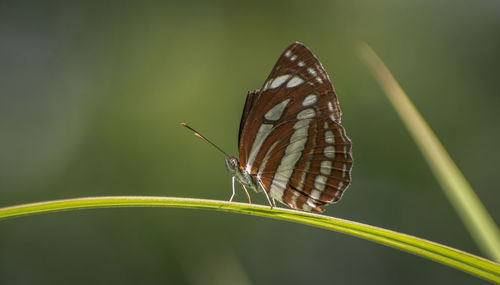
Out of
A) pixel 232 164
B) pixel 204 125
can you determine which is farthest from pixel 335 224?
pixel 204 125

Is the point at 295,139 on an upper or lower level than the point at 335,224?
upper

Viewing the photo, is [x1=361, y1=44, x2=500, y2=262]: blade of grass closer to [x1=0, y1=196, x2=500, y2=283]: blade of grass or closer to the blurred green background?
[x1=0, y1=196, x2=500, y2=283]: blade of grass

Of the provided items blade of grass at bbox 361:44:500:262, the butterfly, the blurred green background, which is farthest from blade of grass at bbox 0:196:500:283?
the blurred green background

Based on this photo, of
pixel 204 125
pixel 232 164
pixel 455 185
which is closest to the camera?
pixel 455 185

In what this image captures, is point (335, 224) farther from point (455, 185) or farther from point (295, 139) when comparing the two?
point (295, 139)

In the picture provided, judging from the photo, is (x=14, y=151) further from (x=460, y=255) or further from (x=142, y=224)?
(x=460, y=255)

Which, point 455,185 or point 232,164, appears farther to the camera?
point 232,164

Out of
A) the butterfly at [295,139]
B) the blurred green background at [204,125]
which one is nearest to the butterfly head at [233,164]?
the butterfly at [295,139]

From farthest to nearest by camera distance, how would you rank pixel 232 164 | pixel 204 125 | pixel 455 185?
pixel 204 125 → pixel 232 164 → pixel 455 185
